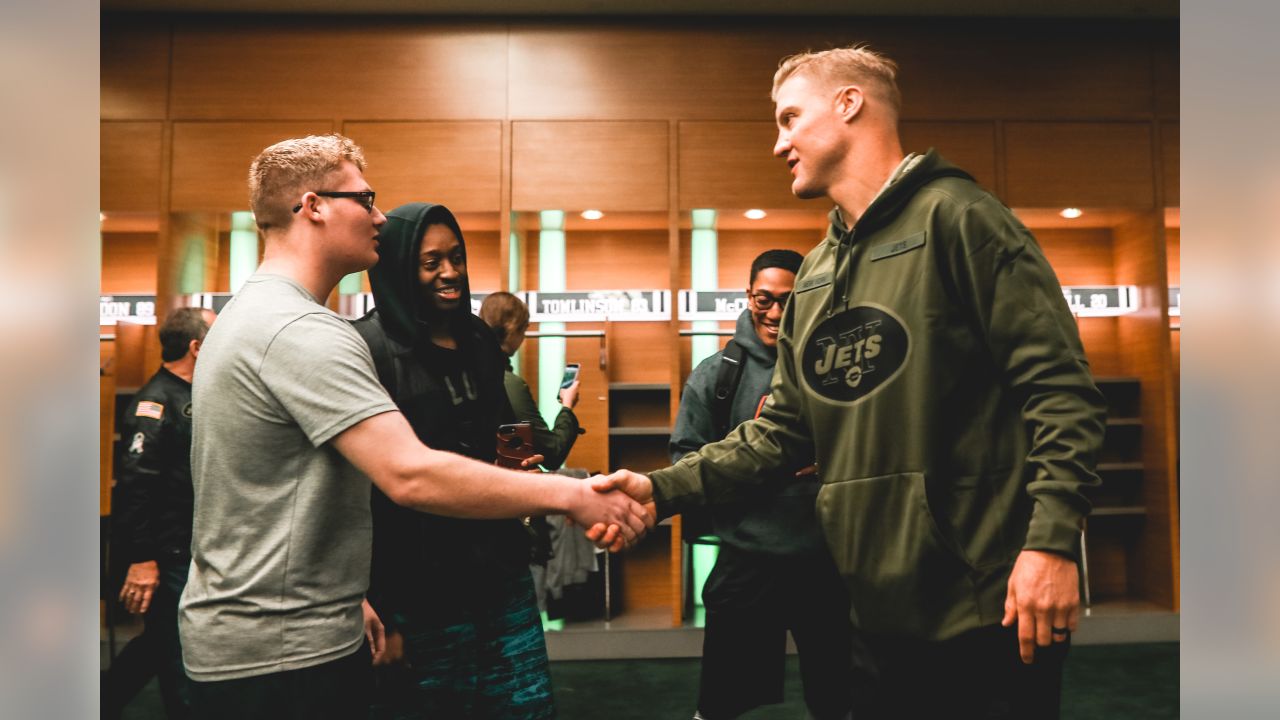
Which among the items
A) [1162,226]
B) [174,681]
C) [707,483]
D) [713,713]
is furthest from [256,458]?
[1162,226]

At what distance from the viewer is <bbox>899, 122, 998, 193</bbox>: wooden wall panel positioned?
4883 millimetres

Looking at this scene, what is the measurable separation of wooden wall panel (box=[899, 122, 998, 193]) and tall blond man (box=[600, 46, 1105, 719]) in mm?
3876

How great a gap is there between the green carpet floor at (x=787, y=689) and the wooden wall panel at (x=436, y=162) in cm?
270

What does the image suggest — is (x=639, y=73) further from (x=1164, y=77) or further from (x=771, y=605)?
(x=771, y=605)

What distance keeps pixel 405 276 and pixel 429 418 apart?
34cm

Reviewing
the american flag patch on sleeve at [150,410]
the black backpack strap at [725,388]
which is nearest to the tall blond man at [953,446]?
the black backpack strap at [725,388]

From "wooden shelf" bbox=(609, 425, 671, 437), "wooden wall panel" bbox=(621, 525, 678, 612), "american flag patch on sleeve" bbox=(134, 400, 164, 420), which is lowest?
"wooden wall panel" bbox=(621, 525, 678, 612)

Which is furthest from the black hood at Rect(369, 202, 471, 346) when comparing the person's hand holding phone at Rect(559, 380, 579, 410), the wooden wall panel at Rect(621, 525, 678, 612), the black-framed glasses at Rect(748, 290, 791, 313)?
the wooden wall panel at Rect(621, 525, 678, 612)

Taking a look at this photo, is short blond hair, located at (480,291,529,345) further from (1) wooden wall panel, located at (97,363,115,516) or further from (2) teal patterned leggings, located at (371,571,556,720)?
(1) wooden wall panel, located at (97,363,115,516)

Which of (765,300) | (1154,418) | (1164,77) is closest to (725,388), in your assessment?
(765,300)

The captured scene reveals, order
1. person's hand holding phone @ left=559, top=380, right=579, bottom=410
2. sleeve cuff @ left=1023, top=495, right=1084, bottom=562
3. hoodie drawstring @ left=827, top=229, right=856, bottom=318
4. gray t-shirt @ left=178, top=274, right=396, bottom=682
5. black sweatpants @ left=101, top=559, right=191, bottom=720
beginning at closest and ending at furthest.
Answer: sleeve cuff @ left=1023, top=495, right=1084, bottom=562
gray t-shirt @ left=178, top=274, right=396, bottom=682
hoodie drawstring @ left=827, top=229, right=856, bottom=318
black sweatpants @ left=101, top=559, right=191, bottom=720
person's hand holding phone @ left=559, top=380, right=579, bottom=410

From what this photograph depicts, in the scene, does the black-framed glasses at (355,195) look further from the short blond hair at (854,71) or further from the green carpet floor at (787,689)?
the green carpet floor at (787,689)

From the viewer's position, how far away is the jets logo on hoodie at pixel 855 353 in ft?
4.23

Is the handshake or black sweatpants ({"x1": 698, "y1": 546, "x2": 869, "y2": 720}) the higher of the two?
the handshake
